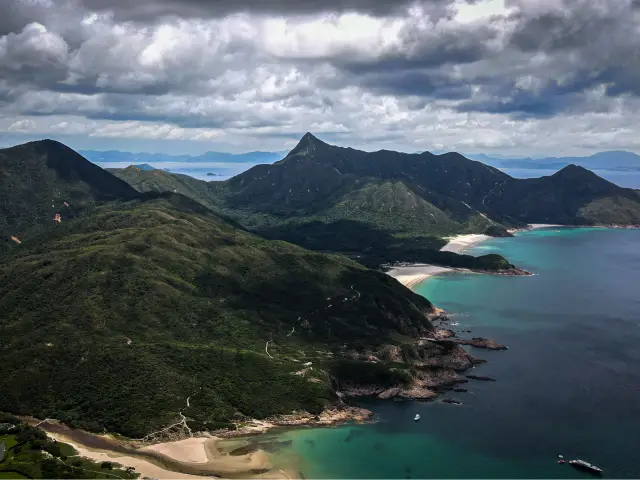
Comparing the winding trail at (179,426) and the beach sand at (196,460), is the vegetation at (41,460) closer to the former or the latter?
the beach sand at (196,460)

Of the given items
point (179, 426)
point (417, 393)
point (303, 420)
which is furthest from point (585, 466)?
point (179, 426)

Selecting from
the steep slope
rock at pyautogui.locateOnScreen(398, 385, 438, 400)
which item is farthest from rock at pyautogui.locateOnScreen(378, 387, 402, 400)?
the steep slope

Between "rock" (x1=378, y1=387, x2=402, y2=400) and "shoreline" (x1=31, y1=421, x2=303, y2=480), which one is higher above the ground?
"rock" (x1=378, y1=387, x2=402, y2=400)

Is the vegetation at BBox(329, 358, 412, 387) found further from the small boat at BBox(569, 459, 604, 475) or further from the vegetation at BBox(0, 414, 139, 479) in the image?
the vegetation at BBox(0, 414, 139, 479)

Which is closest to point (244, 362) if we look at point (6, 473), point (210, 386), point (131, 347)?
point (210, 386)

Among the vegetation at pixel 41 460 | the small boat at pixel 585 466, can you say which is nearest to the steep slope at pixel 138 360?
the vegetation at pixel 41 460
